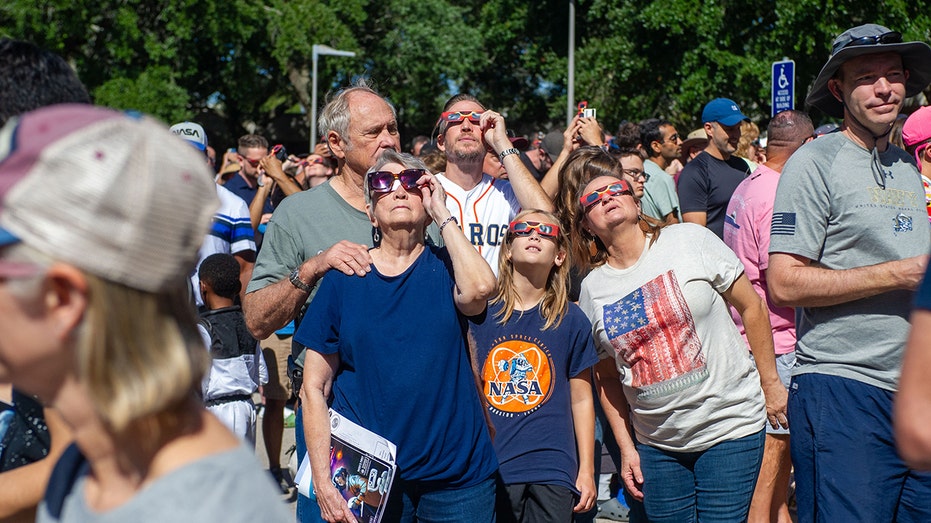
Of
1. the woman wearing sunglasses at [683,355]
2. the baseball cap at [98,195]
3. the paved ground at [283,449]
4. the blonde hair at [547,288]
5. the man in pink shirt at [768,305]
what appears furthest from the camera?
the paved ground at [283,449]

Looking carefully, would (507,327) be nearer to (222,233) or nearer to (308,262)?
(308,262)

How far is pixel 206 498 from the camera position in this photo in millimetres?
1336

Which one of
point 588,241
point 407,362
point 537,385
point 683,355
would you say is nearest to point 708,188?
point 588,241

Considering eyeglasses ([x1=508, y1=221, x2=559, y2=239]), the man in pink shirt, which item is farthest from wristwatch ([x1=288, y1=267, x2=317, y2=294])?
the man in pink shirt

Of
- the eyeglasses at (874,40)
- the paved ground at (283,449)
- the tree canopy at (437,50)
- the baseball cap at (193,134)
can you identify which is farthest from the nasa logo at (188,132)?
the tree canopy at (437,50)

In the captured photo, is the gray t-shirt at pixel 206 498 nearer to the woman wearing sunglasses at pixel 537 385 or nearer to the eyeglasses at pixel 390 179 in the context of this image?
the eyeglasses at pixel 390 179

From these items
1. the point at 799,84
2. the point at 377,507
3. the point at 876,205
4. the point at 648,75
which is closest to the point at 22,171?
the point at 377,507

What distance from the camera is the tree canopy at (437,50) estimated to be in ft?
71.8

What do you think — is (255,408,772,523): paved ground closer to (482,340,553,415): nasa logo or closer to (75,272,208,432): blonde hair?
(482,340,553,415): nasa logo

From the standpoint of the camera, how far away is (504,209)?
15.3 ft

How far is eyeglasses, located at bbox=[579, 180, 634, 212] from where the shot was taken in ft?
13.8

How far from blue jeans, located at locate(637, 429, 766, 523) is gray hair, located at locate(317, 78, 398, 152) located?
1.82 metres

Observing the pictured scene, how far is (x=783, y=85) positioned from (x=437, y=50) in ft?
68.0

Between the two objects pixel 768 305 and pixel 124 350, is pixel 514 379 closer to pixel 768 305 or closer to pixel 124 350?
pixel 768 305
